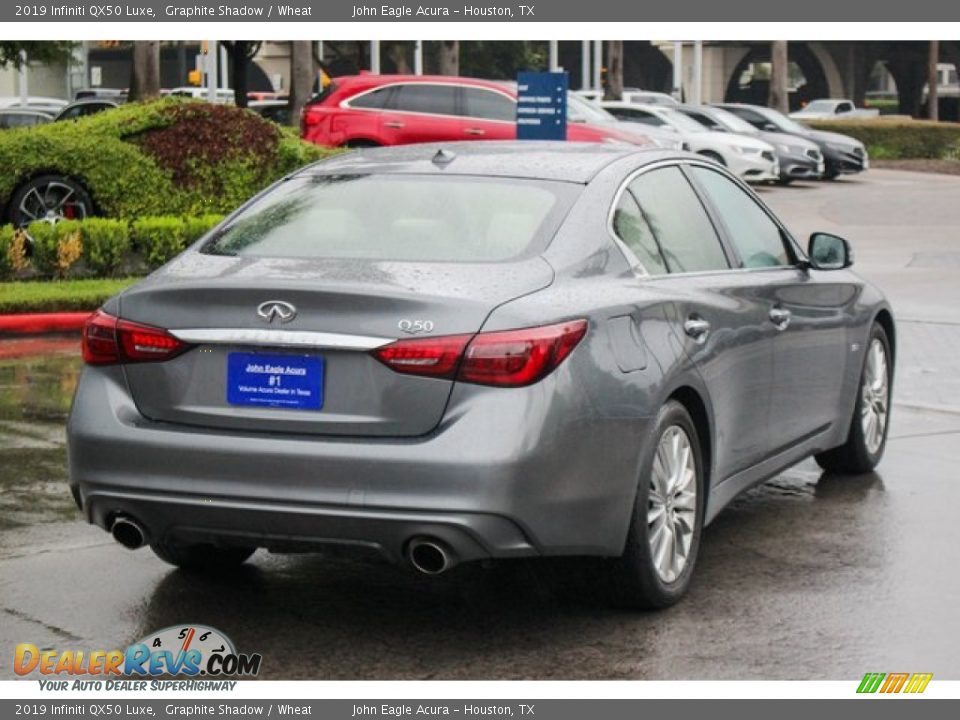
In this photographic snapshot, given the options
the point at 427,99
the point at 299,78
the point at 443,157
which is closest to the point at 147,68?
the point at 299,78

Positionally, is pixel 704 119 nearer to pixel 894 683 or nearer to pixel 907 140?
pixel 907 140

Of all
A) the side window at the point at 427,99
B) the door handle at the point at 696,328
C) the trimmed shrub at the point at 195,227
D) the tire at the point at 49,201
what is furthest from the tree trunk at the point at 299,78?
the door handle at the point at 696,328

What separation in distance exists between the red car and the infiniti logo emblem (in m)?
20.3

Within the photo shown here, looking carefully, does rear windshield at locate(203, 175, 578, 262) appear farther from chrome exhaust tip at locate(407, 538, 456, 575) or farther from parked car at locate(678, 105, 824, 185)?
parked car at locate(678, 105, 824, 185)

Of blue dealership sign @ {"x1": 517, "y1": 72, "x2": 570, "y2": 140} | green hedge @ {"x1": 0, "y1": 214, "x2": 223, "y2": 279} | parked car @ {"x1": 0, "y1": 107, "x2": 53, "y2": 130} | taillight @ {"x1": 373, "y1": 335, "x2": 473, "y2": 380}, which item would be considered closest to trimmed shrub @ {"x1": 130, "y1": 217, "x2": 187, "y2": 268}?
green hedge @ {"x1": 0, "y1": 214, "x2": 223, "y2": 279}

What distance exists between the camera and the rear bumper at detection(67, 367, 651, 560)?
5379 millimetres

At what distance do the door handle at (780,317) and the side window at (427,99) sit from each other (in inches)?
769

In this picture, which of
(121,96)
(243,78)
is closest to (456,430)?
(243,78)

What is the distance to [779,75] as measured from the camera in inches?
2023

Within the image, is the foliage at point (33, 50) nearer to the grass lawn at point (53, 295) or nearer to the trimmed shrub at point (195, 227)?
the trimmed shrub at point (195, 227)

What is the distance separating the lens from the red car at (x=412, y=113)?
2605cm

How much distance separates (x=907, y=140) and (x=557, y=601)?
4480cm
